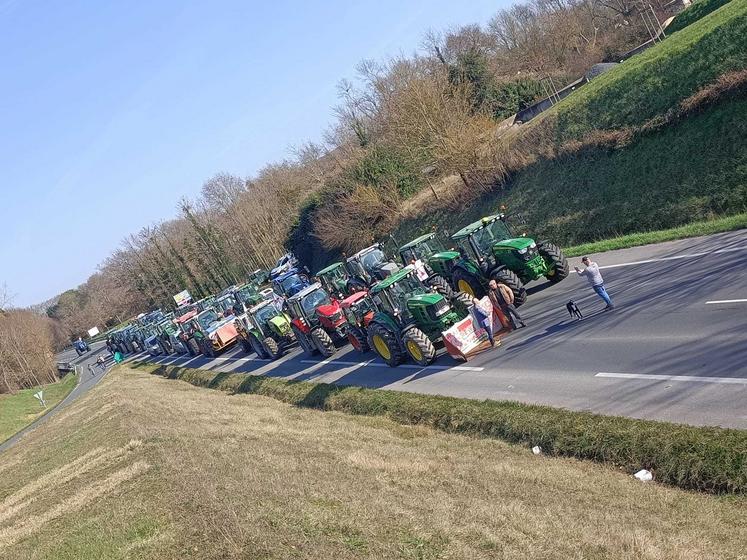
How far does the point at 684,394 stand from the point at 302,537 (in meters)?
5.98

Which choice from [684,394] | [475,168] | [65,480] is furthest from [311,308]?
[684,394]

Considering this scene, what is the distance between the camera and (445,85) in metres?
39.4

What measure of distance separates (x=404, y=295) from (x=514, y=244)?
11.2ft

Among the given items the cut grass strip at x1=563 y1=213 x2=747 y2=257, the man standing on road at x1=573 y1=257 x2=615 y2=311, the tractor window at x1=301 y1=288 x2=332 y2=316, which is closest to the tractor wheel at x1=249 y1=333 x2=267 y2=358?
the tractor window at x1=301 y1=288 x2=332 y2=316

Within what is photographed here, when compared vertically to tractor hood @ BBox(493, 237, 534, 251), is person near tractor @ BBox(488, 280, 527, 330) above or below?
below

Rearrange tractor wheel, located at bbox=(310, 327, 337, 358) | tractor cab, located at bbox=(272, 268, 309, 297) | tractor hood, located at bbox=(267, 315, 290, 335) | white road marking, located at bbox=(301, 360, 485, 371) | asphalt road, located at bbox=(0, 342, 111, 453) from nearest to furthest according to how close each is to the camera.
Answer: white road marking, located at bbox=(301, 360, 485, 371) < tractor wheel, located at bbox=(310, 327, 337, 358) < tractor hood, located at bbox=(267, 315, 290, 335) < tractor cab, located at bbox=(272, 268, 309, 297) < asphalt road, located at bbox=(0, 342, 111, 453)

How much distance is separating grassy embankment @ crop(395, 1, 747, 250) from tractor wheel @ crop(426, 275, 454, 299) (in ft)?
23.7

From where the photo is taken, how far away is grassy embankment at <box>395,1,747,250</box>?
2156 cm

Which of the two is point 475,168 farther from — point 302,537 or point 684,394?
point 302,537

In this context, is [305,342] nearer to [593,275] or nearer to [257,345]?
[257,345]

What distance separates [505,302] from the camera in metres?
17.3

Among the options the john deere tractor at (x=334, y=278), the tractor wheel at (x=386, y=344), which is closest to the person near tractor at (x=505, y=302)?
the tractor wheel at (x=386, y=344)

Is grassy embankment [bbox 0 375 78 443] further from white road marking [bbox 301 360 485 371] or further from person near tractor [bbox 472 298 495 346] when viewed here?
person near tractor [bbox 472 298 495 346]

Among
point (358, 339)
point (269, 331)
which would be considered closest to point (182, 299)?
point (269, 331)
